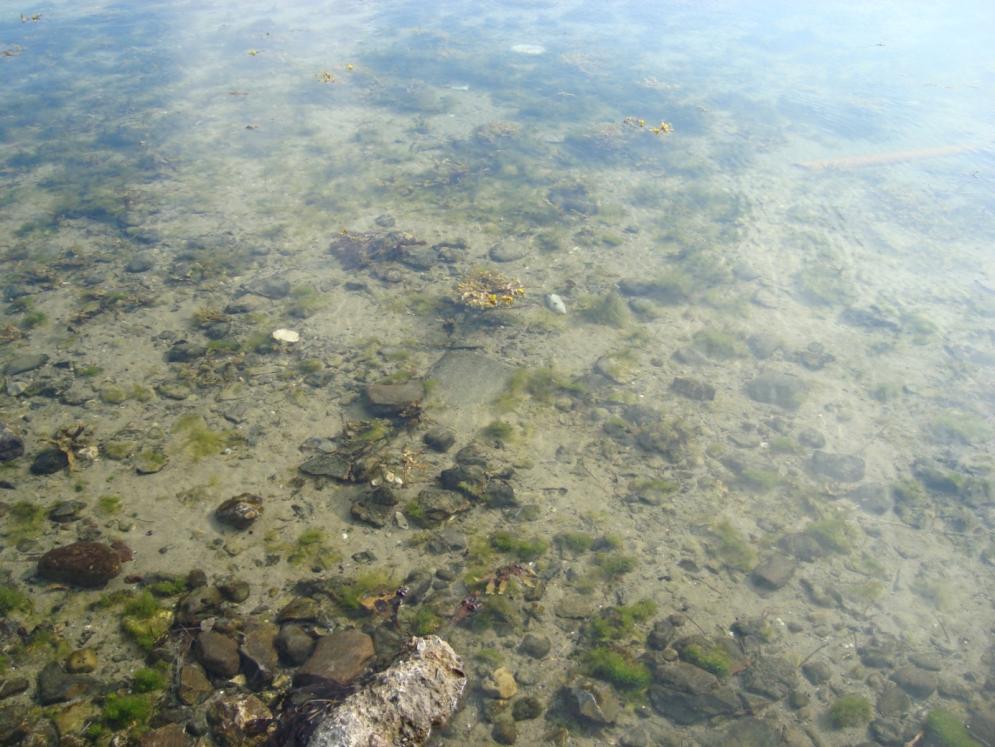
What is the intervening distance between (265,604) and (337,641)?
89cm

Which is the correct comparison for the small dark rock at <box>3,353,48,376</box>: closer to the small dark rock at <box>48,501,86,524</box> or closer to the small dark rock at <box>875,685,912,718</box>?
the small dark rock at <box>48,501,86,524</box>

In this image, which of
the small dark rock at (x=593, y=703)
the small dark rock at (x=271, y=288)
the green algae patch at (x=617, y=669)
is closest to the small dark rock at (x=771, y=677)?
the green algae patch at (x=617, y=669)

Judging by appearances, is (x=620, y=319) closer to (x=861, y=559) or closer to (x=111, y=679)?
(x=861, y=559)

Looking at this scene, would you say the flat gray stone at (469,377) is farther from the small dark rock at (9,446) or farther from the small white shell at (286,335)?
the small dark rock at (9,446)

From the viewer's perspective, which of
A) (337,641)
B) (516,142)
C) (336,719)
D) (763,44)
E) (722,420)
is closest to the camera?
(336,719)

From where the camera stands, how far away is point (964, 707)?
18.3ft

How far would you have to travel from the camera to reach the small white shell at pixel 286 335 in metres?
8.91

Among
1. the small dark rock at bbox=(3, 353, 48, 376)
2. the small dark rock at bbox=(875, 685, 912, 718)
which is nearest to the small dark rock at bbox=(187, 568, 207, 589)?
the small dark rock at bbox=(3, 353, 48, 376)

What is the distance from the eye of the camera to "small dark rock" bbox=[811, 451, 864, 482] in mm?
7855

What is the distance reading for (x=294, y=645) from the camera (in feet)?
16.8

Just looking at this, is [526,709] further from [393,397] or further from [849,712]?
[393,397]

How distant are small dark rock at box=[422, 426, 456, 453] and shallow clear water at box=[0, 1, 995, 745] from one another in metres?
0.08

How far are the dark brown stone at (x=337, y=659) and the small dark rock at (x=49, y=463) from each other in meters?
3.92

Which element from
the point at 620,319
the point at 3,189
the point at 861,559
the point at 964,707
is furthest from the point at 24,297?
the point at 964,707
